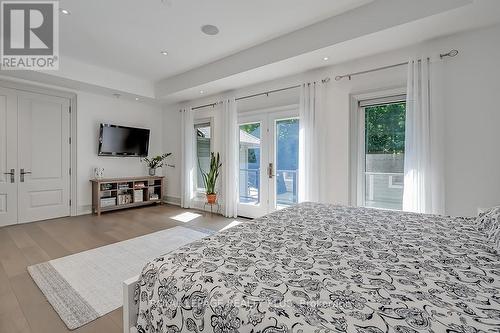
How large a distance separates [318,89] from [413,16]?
57.4 inches

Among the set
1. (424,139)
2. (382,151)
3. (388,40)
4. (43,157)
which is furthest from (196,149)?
(424,139)

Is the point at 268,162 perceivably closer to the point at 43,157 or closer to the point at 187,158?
the point at 187,158

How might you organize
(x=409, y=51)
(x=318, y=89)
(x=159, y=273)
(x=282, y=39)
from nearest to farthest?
(x=159, y=273) → (x=409, y=51) → (x=282, y=39) → (x=318, y=89)

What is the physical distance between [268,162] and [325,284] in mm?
3586

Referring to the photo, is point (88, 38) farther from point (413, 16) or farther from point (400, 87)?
point (400, 87)

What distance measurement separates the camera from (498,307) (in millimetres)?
768

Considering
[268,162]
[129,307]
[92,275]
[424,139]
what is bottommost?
[92,275]

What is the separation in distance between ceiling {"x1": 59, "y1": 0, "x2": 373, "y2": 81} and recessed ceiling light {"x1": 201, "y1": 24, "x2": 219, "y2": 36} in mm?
61

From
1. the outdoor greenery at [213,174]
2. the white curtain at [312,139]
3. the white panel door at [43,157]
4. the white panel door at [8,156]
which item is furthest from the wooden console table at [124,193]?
the white curtain at [312,139]

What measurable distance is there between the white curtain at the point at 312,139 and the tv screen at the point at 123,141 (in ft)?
13.2

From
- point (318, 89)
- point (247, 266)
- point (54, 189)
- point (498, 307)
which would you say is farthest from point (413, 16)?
point (54, 189)

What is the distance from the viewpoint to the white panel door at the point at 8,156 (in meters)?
4.00

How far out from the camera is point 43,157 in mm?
4438

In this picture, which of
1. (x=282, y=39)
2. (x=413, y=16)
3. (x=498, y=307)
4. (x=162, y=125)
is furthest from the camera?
(x=162, y=125)
